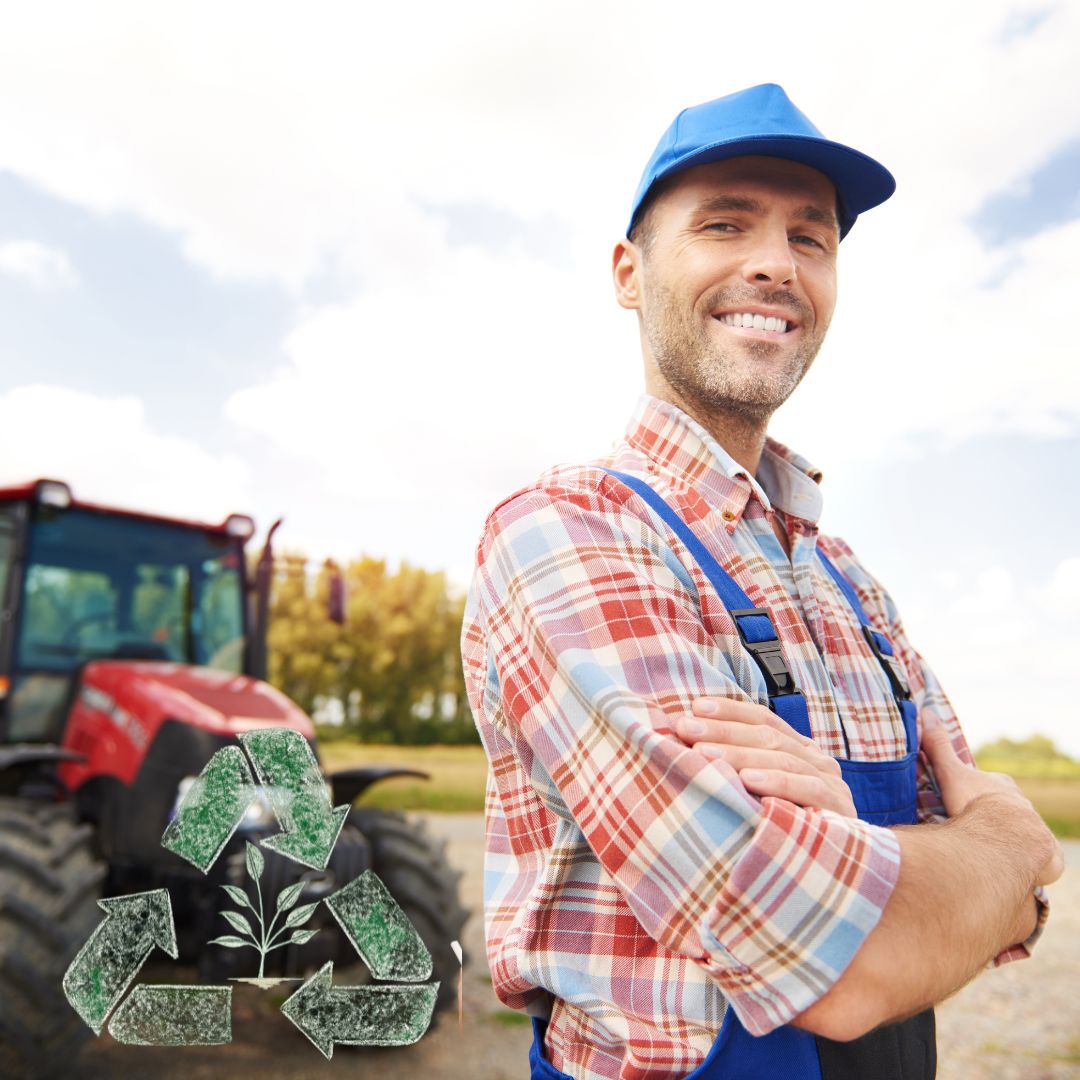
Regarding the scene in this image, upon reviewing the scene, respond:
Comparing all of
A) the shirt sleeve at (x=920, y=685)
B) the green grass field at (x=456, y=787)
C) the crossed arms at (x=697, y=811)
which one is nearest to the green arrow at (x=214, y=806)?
the crossed arms at (x=697, y=811)

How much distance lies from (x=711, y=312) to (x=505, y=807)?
84 centimetres

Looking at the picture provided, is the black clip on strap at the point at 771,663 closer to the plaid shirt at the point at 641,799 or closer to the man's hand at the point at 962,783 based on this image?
the plaid shirt at the point at 641,799

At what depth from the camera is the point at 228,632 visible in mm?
5012

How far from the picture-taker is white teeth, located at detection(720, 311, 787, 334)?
62.3 inches

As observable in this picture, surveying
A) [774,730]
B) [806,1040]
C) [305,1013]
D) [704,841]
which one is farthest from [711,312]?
[305,1013]

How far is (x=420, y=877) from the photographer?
13.8 ft

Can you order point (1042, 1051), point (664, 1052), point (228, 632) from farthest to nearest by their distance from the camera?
point (1042, 1051) → point (228, 632) → point (664, 1052)

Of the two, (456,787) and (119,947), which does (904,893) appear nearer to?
(119,947)

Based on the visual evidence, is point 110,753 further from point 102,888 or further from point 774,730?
point 774,730

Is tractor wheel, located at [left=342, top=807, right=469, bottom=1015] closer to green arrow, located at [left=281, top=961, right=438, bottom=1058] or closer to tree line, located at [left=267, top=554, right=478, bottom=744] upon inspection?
green arrow, located at [left=281, top=961, right=438, bottom=1058]

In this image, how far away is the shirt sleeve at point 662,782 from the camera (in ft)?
→ 3.36

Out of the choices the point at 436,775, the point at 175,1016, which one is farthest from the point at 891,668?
the point at 436,775

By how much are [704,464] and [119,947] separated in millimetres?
1475

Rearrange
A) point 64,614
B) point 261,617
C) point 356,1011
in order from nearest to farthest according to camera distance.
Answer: point 356,1011, point 64,614, point 261,617
